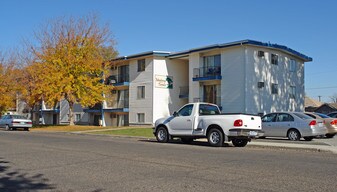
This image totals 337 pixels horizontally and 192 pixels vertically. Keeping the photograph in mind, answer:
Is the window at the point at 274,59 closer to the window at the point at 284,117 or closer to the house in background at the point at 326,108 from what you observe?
the window at the point at 284,117

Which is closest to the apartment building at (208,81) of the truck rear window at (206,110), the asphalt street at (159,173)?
the truck rear window at (206,110)

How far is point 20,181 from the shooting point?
8172 millimetres

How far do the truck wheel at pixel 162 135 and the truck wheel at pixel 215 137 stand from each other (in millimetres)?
2599

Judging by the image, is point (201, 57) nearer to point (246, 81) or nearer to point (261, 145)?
point (246, 81)

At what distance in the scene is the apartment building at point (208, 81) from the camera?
33625 millimetres

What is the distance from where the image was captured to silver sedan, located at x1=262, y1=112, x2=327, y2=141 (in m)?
19.4

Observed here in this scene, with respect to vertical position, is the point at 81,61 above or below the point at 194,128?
above

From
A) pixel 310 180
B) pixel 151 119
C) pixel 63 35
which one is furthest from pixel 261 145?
pixel 63 35

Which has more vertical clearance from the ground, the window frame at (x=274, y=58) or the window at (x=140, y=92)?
the window frame at (x=274, y=58)

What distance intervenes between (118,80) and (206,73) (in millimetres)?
12002

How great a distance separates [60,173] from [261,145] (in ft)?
32.9

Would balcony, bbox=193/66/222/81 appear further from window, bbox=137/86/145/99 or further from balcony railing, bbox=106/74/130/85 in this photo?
balcony railing, bbox=106/74/130/85

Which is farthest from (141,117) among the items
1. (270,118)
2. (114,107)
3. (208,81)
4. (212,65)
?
(270,118)

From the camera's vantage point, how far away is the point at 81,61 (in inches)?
1423
